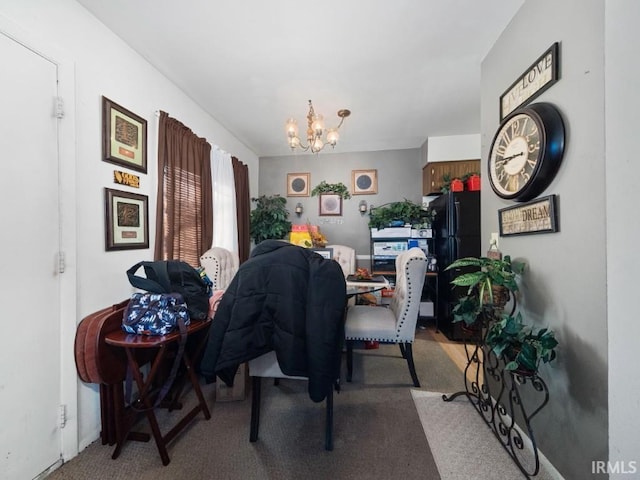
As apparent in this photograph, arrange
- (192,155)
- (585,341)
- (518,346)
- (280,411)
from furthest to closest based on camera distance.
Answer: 1. (192,155)
2. (280,411)
3. (518,346)
4. (585,341)

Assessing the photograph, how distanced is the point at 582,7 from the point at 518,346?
1562 mm

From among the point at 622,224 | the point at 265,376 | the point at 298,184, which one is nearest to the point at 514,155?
the point at 622,224

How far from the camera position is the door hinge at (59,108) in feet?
4.24

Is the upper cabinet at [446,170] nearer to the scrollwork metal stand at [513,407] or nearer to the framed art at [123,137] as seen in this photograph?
the scrollwork metal stand at [513,407]

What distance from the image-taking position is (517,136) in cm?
138

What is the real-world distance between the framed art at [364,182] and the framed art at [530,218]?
2.41 meters

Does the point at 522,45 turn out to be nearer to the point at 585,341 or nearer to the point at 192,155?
the point at 585,341

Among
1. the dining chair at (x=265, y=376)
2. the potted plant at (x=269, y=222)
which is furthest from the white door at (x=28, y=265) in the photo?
the potted plant at (x=269, y=222)

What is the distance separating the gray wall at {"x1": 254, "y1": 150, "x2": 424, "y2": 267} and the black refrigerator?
90cm

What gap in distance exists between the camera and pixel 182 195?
2.29 meters

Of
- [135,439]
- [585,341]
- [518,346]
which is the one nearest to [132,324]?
[135,439]

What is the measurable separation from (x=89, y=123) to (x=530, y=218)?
2.72m

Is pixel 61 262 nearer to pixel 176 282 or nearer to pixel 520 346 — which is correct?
pixel 176 282

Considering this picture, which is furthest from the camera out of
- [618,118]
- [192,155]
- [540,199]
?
[192,155]
